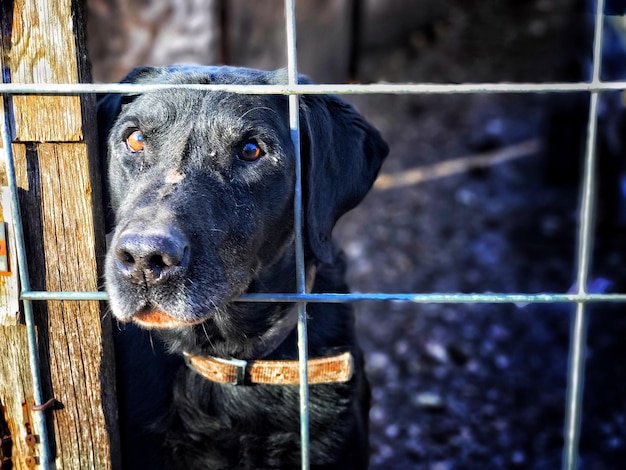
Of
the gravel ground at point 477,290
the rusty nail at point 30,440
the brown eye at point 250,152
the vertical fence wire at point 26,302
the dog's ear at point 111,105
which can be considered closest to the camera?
the vertical fence wire at point 26,302

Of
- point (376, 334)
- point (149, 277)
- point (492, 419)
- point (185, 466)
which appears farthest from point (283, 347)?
point (376, 334)

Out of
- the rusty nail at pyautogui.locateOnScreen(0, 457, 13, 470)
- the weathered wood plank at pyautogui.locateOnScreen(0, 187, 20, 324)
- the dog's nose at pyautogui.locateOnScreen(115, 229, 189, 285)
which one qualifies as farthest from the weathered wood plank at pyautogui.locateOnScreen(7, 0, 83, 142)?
the rusty nail at pyautogui.locateOnScreen(0, 457, 13, 470)

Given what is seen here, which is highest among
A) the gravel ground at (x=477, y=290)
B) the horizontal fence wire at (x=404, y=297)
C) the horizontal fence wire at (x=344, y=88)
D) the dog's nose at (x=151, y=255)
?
the horizontal fence wire at (x=344, y=88)

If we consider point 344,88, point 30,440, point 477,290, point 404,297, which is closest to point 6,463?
point 30,440

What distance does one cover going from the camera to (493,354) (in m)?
4.86

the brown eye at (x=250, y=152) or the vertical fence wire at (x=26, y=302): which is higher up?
the brown eye at (x=250, y=152)

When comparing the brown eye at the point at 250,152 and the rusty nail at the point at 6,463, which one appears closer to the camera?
the rusty nail at the point at 6,463

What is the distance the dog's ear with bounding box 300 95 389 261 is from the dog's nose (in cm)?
64

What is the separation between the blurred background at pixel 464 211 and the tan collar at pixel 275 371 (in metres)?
1.50

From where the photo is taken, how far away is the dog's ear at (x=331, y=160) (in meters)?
2.72

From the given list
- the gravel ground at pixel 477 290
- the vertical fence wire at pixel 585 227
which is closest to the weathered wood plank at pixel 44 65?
the vertical fence wire at pixel 585 227

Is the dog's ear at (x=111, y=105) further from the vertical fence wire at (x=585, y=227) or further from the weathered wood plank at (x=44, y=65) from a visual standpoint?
the vertical fence wire at (x=585, y=227)

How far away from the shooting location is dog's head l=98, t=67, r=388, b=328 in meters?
2.25

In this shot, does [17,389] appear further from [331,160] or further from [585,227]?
[585,227]
